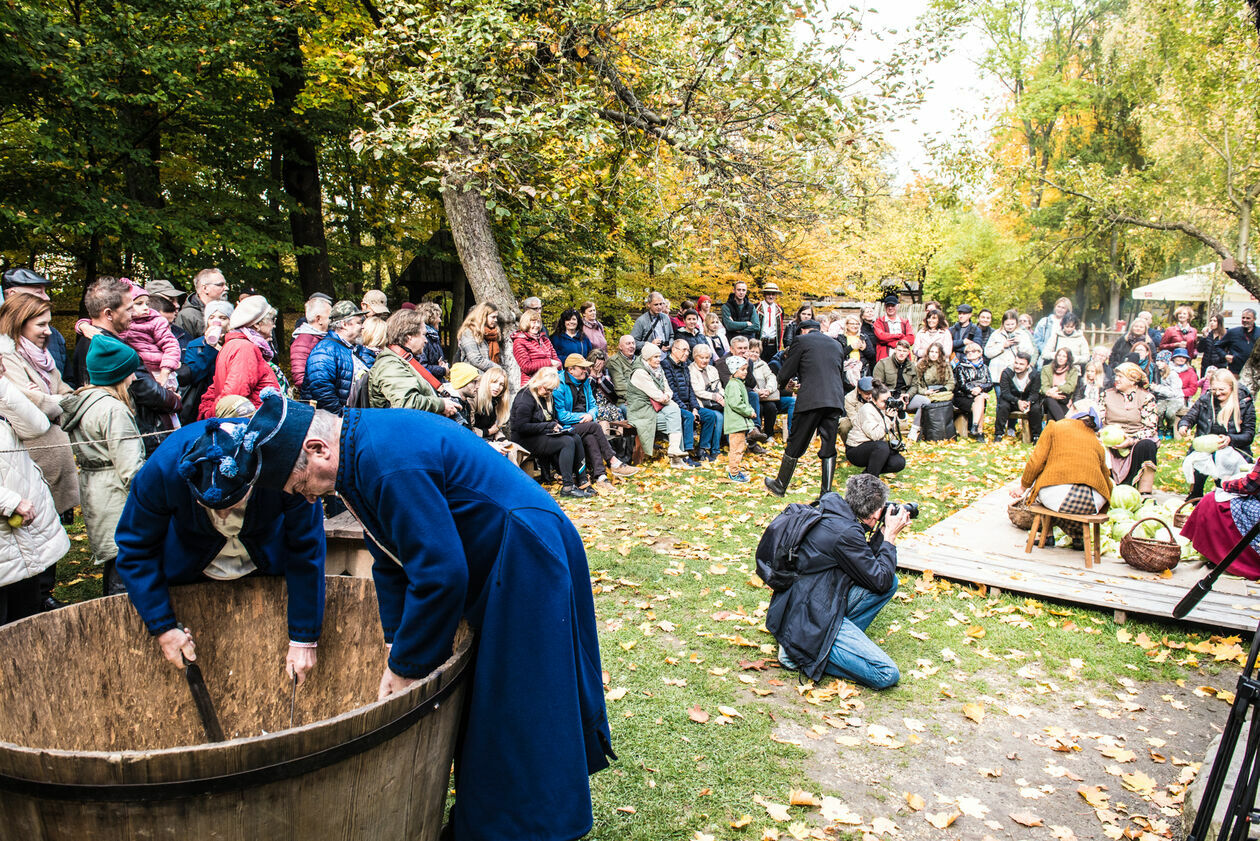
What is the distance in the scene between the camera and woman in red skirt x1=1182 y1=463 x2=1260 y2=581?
592cm

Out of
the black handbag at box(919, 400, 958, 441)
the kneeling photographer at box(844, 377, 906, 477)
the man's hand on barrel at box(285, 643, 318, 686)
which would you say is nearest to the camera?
the man's hand on barrel at box(285, 643, 318, 686)

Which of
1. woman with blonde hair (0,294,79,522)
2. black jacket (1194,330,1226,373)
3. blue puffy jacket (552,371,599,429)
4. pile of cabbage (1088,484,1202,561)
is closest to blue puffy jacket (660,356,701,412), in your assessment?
blue puffy jacket (552,371,599,429)

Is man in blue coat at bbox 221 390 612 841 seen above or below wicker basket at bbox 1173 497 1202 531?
above

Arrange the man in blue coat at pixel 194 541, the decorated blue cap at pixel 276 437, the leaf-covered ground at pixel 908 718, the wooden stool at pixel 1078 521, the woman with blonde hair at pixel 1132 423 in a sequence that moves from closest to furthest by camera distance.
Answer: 1. the decorated blue cap at pixel 276 437
2. the man in blue coat at pixel 194 541
3. the leaf-covered ground at pixel 908 718
4. the wooden stool at pixel 1078 521
5. the woman with blonde hair at pixel 1132 423

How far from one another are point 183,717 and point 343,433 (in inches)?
63.5

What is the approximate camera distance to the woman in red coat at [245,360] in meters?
5.97

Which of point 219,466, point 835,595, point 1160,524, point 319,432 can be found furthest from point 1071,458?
point 219,466

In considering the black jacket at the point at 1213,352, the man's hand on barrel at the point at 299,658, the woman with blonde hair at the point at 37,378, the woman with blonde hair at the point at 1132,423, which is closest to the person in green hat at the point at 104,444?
the woman with blonde hair at the point at 37,378

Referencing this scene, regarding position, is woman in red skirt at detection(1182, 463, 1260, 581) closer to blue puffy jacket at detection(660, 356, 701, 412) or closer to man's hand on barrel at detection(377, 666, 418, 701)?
blue puffy jacket at detection(660, 356, 701, 412)

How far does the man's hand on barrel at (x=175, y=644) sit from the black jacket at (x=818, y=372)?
21.8 ft

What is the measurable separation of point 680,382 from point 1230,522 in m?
6.25

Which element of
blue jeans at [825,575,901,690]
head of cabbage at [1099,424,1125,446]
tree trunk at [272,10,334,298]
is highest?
tree trunk at [272,10,334,298]

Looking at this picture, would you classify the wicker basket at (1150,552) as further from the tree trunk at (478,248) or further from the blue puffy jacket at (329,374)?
the tree trunk at (478,248)

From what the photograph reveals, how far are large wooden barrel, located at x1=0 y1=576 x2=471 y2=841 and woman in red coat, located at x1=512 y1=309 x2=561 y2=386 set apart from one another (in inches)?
264
